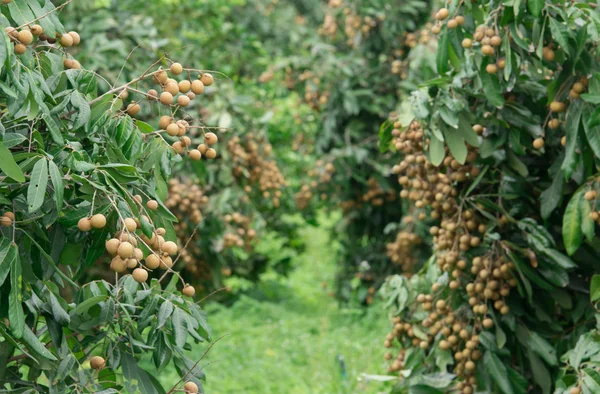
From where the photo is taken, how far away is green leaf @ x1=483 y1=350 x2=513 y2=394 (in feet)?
10.2

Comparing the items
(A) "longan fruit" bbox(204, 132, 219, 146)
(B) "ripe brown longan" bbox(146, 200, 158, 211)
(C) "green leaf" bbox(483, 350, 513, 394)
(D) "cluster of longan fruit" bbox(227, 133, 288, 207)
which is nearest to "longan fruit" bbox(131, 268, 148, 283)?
(B) "ripe brown longan" bbox(146, 200, 158, 211)

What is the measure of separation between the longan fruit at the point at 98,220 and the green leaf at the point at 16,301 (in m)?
0.17

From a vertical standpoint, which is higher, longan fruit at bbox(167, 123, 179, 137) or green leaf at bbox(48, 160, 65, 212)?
green leaf at bbox(48, 160, 65, 212)

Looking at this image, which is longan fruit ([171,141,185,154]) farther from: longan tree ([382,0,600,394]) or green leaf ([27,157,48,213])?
longan tree ([382,0,600,394])

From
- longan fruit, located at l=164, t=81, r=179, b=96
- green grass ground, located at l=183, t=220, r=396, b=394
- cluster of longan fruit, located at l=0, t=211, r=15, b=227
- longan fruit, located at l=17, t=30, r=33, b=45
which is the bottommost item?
green grass ground, located at l=183, t=220, r=396, b=394

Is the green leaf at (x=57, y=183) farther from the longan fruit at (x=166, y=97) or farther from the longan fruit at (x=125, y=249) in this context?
the longan fruit at (x=166, y=97)

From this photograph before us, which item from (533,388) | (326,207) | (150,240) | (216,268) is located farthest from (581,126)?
(326,207)

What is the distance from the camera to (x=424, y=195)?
3.27 metres

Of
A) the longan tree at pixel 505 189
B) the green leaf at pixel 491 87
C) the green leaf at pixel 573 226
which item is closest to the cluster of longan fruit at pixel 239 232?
the longan tree at pixel 505 189

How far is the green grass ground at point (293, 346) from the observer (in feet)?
17.0

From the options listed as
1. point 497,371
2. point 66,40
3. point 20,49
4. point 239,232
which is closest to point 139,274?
point 20,49

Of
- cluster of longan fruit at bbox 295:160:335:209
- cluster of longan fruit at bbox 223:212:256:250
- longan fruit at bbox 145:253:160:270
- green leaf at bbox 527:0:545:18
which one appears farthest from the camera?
cluster of longan fruit at bbox 295:160:335:209

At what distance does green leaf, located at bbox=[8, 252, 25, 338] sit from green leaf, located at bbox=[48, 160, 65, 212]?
0.14 m

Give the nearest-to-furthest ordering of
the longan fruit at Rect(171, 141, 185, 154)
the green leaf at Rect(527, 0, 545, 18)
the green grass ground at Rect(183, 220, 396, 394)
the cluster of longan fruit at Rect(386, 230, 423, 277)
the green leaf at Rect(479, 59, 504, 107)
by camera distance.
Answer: the longan fruit at Rect(171, 141, 185, 154), the green leaf at Rect(527, 0, 545, 18), the green leaf at Rect(479, 59, 504, 107), the green grass ground at Rect(183, 220, 396, 394), the cluster of longan fruit at Rect(386, 230, 423, 277)
